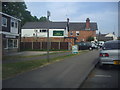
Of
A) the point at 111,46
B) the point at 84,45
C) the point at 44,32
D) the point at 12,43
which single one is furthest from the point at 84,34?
the point at 111,46

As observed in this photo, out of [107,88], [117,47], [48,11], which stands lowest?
[107,88]

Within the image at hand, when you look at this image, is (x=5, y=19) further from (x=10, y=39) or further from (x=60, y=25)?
(x=60, y=25)

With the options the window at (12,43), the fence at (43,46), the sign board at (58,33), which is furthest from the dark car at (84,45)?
the window at (12,43)

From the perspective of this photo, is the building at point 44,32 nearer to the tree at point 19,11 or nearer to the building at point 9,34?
the tree at point 19,11

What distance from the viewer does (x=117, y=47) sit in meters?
10.8

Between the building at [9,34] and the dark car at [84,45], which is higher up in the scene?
the building at [9,34]

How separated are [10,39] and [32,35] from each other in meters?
18.7

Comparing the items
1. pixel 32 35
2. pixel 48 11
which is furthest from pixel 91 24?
pixel 48 11

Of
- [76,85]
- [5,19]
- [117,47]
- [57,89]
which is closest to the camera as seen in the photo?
[57,89]

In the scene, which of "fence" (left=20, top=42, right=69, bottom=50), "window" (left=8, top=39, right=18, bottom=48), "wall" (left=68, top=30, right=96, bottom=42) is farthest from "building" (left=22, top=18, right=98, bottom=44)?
"wall" (left=68, top=30, right=96, bottom=42)

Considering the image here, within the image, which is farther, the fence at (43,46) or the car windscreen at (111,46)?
the fence at (43,46)

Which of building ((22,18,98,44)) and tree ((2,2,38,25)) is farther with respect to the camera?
tree ((2,2,38,25))

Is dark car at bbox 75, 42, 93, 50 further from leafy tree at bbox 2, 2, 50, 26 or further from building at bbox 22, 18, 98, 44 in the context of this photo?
leafy tree at bbox 2, 2, 50, 26

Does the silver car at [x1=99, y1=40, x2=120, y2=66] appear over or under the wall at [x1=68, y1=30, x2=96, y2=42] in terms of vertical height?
under
